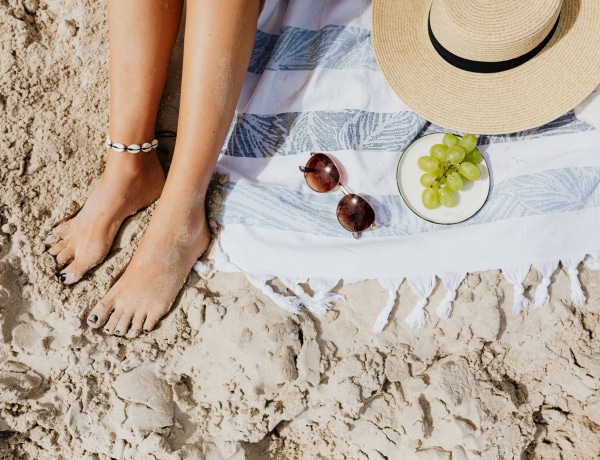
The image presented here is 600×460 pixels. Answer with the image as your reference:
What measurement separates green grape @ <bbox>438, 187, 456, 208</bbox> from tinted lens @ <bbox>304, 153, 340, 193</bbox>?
0.38m

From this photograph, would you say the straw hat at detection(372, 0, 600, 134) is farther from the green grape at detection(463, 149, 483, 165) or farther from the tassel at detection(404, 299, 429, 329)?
the tassel at detection(404, 299, 429, 329)

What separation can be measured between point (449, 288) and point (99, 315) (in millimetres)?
1275

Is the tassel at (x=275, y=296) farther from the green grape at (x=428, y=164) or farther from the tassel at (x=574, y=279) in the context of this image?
the tassel at (x=574, y=279)

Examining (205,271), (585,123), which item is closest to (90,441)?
(205,271)

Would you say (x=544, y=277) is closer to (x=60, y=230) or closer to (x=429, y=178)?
(x=429, y=178)

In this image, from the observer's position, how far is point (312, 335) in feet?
5.69

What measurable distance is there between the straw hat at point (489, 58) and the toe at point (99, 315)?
51.5 inches

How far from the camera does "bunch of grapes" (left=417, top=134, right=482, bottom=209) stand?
171cm

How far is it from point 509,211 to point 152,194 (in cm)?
135

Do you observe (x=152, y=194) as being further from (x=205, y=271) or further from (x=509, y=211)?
(x=509, y=211)

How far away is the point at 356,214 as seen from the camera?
176 centimetres

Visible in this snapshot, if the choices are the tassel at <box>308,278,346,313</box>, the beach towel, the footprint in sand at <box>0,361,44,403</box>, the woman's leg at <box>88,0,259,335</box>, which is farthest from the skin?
the tassel at <box>308,278,346,313</box>

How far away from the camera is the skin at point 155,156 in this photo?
1.54 meters

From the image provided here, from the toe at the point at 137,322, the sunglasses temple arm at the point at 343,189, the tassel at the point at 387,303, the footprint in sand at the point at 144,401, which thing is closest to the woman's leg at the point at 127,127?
the toe at the point at 137,322
